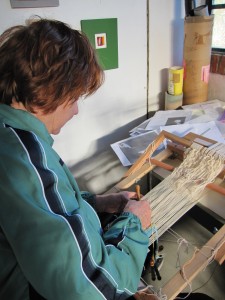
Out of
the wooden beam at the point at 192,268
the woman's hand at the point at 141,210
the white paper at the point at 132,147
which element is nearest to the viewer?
the wooden beam at the point at 192,268

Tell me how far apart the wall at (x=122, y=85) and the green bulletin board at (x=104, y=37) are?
0.11 ft

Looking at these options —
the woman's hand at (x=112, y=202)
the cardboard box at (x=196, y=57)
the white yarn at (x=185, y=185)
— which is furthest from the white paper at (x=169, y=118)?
the woman's hand at (x=112, y=202)

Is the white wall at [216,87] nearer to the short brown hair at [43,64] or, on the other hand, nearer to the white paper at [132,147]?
the white paper at [132,147]

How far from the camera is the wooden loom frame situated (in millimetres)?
690

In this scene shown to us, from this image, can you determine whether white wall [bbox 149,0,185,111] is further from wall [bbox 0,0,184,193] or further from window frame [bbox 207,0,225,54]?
window frame [bbox 207,0,225,54]

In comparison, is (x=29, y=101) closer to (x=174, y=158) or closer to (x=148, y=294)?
(x=148, y=294)

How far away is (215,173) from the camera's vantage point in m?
0.99

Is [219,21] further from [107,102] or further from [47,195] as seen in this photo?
[47,195]

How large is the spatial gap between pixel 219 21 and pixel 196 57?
38 centimetres

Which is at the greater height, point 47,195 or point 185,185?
point 47,195

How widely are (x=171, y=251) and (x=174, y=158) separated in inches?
27.0

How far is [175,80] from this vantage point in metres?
1.61

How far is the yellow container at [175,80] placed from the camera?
62.4 inches

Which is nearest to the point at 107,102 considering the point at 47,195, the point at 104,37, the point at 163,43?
the point at 104,37
